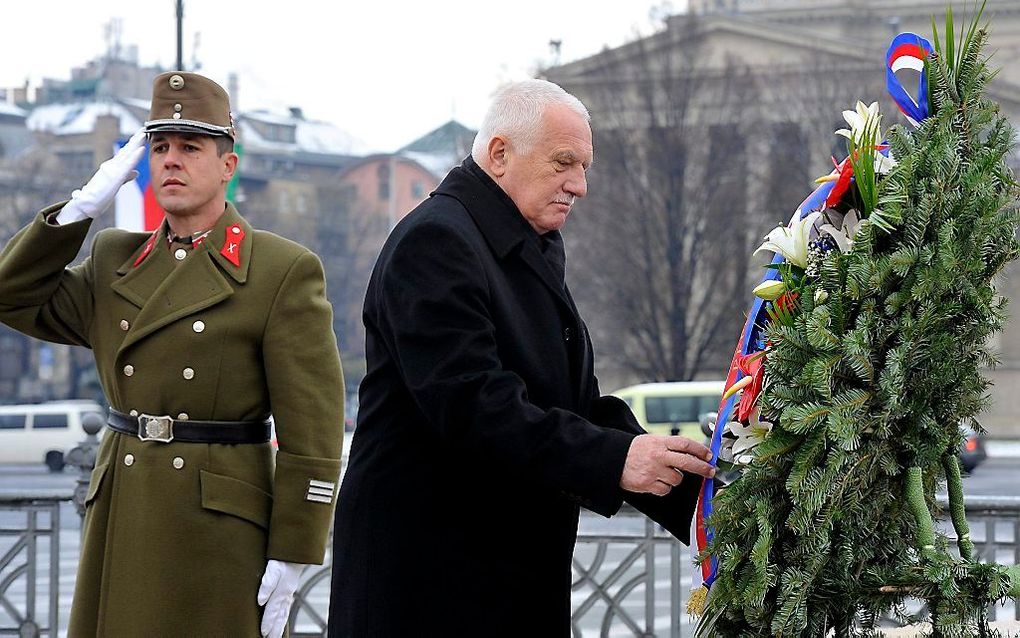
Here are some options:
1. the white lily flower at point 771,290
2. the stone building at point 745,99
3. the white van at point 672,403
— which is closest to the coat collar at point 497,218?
the white lily flower at point 771,290

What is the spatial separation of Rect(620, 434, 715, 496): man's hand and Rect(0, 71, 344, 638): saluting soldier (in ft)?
3.81

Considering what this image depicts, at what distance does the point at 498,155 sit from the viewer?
3.62m

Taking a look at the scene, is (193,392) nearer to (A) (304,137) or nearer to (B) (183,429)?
(B) (183,429)

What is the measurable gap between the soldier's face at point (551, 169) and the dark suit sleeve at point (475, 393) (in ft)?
0.91

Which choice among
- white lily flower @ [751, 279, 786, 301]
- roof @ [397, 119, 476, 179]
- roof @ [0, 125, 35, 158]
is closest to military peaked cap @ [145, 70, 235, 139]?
white lily flower @ [751, 279, 786, 301]

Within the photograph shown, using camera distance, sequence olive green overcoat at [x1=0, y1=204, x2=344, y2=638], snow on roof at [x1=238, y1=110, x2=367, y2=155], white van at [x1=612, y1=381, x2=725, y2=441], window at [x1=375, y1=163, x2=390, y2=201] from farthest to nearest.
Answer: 1. snow on roof at [x1=238, y1=110, x2=367, y2=155]
2. window at [x1=375, y1=163, x2=390, y2=201]
3. white van at [x1=612, y1=381, x2=725, y2=441]
4. olive green overcoat at [x1=0, y1=204, x2=344, y2=638]

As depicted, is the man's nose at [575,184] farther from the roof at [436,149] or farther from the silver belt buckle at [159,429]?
the roof at [436,149]

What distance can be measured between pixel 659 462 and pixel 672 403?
26.1m

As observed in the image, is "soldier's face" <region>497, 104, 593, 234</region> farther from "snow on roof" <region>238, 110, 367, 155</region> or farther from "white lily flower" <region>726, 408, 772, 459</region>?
"snow on roof" <region>238, 110, 367, 155</region>

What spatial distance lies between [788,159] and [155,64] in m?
46.3

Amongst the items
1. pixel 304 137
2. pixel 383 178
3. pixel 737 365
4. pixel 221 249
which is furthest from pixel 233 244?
pixel 304 137

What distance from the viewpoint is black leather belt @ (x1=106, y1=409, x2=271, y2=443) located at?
4098 millimetres

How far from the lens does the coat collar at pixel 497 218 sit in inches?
140

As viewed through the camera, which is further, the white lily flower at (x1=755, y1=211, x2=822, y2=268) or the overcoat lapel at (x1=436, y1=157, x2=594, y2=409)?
the overcoat lapel at (x1=436, y1=157, x2=594, y2=409)
